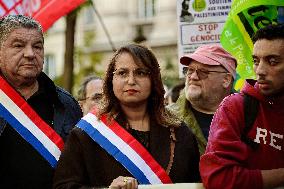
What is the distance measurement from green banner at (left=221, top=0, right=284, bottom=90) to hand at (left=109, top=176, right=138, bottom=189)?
135 centimetres

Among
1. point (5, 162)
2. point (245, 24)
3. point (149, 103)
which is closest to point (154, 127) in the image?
point (149, 103)

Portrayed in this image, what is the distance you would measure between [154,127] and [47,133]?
27.6 inches

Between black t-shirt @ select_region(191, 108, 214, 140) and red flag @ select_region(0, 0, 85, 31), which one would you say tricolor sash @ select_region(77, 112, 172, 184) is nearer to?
black t-shirt @ select_region(191, 108, 214, 140)

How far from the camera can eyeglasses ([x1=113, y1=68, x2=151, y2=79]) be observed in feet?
13.1

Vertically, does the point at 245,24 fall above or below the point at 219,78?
above

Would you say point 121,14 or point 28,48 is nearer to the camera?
point 28,48

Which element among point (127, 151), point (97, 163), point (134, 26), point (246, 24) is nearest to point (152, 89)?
point (127, 151)

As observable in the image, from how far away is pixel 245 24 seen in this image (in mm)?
4852

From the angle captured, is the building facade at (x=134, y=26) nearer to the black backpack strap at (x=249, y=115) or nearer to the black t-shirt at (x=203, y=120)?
the black t-shirt at (x=203, y=120)

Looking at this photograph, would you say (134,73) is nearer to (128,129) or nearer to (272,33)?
(128,129)

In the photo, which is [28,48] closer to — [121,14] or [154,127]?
[154,127]

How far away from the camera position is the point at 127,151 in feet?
12.8

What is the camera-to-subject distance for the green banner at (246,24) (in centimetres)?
462

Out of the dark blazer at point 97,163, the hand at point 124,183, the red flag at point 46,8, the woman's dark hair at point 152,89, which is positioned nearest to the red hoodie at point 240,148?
A: the hand at point 124,183
